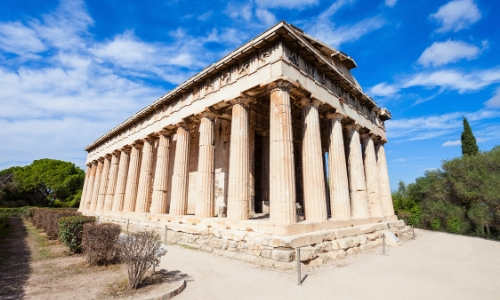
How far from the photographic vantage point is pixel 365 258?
8.80m

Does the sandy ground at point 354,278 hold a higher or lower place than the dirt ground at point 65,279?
lower

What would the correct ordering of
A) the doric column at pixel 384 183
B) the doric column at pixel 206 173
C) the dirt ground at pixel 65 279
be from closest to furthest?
the dirt ground at pixel 65 279
the doric column at pixel 206 173
the doric column at pixel 384 183

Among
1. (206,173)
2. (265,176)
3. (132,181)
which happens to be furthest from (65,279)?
(132,181)

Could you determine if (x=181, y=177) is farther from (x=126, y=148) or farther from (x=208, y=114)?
(x=126, y=148)

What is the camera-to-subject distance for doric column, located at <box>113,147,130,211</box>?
2062 centimetres

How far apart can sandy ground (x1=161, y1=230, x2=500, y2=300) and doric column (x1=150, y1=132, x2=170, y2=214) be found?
6.58m

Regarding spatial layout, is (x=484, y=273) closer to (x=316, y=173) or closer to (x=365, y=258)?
(x=365, y=258)

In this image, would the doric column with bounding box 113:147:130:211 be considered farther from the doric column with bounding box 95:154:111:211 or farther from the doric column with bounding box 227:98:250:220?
the doric column with bounding box 227:98:250:220

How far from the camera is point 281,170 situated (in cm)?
931

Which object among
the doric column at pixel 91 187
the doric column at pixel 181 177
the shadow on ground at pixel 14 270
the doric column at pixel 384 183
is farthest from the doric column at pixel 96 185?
the doric column at pixel 384 183

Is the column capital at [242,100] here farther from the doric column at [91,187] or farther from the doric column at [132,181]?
the doric column at [91,187]

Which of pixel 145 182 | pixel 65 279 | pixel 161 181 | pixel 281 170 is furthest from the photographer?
pixel 145 182

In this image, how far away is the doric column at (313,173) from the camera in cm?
1026

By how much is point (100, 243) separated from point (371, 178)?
15101 mm
